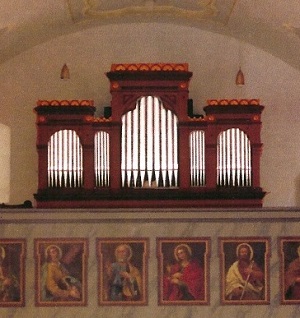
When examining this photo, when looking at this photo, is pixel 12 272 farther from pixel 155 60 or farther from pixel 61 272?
pixel 155 60

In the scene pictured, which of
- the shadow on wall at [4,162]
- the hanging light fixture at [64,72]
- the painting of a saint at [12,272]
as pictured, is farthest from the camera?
the shadow on wall at [4,162]

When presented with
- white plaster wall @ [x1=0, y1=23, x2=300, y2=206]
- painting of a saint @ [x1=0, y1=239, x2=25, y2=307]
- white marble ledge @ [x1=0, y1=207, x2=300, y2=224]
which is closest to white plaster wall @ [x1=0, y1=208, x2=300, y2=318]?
white marble ledge @ [x1=0, y1=207, x2=300, y2=224]

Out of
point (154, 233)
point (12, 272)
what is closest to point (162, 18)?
point (154, 233)

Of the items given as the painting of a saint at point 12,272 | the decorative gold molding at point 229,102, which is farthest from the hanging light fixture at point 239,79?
the painting of a saint at point 12,272

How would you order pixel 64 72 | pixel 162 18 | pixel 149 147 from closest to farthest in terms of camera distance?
pixel 149 147, pixel 64 72, pixel 162 18

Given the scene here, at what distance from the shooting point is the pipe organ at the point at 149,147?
17.6m

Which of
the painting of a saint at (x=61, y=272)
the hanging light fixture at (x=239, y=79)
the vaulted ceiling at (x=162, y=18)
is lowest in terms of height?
the painting of a saint at (x=61, y=272)

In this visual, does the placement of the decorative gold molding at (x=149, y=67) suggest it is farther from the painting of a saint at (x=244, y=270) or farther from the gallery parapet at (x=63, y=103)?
the painting of a saint at (x=244, y=270)

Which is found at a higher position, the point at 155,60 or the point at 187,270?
the point at 155,60

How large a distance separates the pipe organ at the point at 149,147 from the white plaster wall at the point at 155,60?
5.91ft

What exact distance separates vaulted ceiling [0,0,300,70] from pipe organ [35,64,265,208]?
1259mm

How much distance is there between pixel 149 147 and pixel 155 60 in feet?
8.80

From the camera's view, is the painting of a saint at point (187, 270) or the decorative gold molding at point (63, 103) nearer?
the painting of a saint at point (187, 270)

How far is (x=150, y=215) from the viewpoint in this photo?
1678 centimetres
